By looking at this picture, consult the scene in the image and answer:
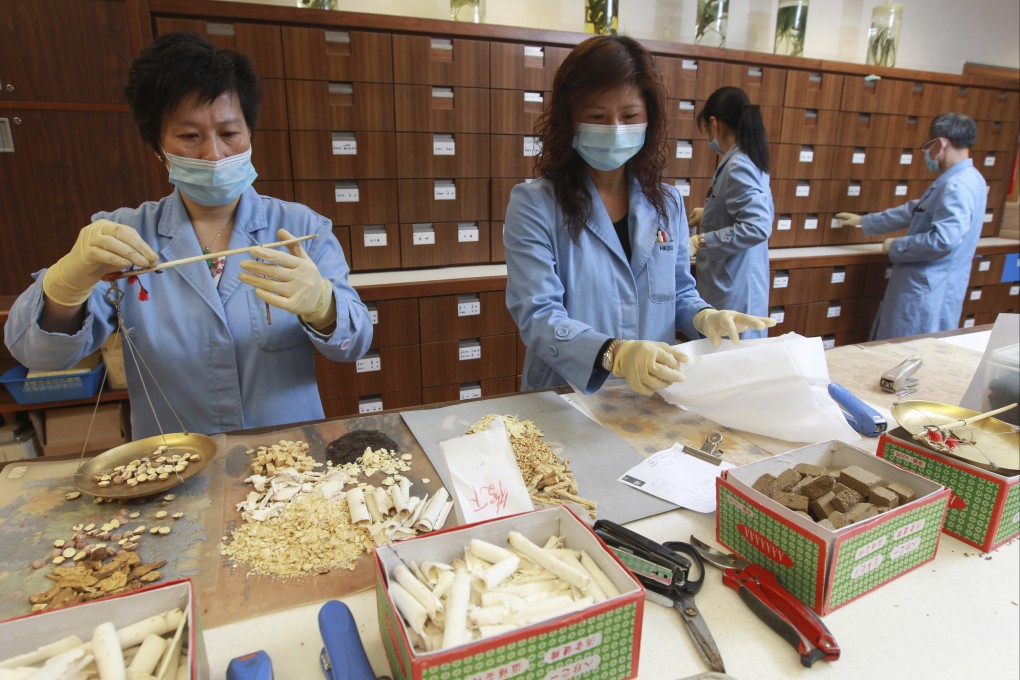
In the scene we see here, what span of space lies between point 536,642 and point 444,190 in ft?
8.29

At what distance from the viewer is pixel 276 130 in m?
2.54

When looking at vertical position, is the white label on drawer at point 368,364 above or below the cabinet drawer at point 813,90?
below

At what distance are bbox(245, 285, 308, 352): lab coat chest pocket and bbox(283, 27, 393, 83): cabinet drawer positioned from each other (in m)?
1.53

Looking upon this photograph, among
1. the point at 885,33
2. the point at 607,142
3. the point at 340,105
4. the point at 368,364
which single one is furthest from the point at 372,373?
the point at 885,33

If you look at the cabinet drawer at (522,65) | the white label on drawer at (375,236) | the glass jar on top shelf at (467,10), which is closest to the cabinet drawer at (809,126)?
the cabinet drawer at (522,65)

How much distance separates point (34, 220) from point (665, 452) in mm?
2492

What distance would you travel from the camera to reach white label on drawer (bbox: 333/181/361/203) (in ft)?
8.85

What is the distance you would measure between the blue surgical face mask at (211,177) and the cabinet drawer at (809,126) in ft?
10.4

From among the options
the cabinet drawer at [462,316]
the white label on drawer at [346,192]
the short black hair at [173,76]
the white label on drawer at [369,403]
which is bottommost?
the white label on drawer at [369,403]

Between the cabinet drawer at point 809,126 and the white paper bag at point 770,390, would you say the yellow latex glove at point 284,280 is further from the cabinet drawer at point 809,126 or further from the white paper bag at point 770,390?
the cabinet drawer at point 809,126

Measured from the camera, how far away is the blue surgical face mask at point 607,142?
4.88ft

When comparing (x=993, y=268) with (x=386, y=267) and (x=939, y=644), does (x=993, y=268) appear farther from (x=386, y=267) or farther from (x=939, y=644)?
(x=939, y=644)

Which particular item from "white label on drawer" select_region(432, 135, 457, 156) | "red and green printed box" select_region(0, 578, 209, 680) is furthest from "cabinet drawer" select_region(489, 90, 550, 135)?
"red and green printed box" select_region(0, 578, 209, 680)

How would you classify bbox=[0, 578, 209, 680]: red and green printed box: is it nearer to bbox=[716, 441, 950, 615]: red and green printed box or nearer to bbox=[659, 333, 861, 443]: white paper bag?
bbox=[716, 441, 950, 615]: red and green printed box
